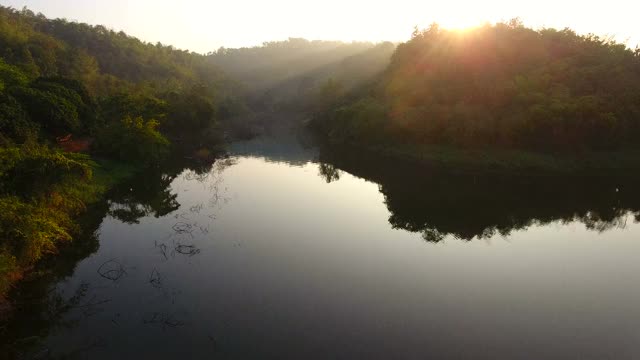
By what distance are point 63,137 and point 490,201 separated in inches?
1418

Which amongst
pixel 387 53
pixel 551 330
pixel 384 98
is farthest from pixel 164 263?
pixel 387 53

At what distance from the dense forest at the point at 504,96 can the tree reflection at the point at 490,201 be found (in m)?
8.34

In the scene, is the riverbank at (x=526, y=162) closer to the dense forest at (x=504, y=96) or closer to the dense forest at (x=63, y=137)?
the dense forest at (x=504, y=96)

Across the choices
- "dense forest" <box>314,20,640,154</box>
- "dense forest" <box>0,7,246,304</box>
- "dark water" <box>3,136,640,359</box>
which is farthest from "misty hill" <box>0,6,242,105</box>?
"dark water" <box>3,136,640,359</box>

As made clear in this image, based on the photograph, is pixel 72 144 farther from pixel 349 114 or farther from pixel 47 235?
pixel 349 114

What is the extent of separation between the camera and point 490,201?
109ft

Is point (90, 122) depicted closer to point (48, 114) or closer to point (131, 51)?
point (48, 114)

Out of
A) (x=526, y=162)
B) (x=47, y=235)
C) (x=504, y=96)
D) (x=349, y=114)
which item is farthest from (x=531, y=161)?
(x=47, y=235)

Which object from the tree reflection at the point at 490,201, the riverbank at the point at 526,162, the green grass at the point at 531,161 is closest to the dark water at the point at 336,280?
the tree reflection at the point at 490,201

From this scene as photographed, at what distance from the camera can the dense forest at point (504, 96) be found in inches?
1891

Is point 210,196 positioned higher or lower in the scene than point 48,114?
lower

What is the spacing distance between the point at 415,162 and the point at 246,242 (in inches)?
1195

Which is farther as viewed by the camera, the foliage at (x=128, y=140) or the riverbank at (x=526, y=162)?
the riverbank at (x=526, y=162)

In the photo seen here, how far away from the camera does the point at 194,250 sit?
21234 mm
